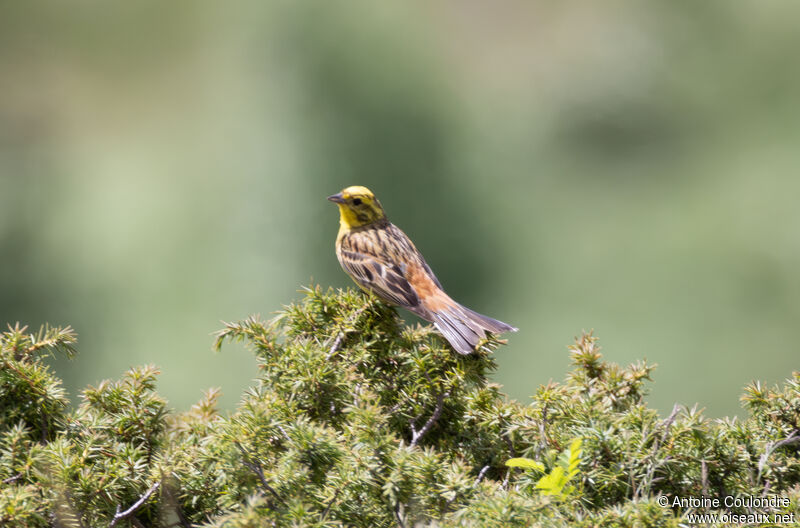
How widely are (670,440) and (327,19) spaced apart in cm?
634

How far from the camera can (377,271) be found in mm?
3074

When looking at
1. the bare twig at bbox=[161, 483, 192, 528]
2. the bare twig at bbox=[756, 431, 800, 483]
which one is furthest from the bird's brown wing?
the bare twig at bbox=[756, 431, 800, 483]

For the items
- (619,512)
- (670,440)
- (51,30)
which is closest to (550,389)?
(670,440)

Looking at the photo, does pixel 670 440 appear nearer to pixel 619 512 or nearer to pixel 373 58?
pixel 619 512

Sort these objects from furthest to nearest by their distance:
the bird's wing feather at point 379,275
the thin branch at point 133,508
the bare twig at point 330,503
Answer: the bird's wing feather at point 379,275, the thin branch at point 133,508, the bare twig at point 330,503

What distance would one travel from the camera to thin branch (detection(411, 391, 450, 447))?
1.62 metres

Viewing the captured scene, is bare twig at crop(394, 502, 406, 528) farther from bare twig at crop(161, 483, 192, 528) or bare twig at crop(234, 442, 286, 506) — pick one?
bare twig at crop(161, 483, 192, 528)

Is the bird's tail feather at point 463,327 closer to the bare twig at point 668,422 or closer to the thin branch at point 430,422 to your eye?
the thin branch at point 430,422

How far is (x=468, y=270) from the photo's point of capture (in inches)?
286

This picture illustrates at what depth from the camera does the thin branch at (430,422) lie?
162 cm

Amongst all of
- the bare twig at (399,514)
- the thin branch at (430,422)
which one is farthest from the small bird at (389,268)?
the bare twig at (399,514)

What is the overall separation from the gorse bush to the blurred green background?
4647mm

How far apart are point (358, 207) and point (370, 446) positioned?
213 centimetres

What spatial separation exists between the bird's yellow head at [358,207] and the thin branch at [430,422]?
1.77 meters
